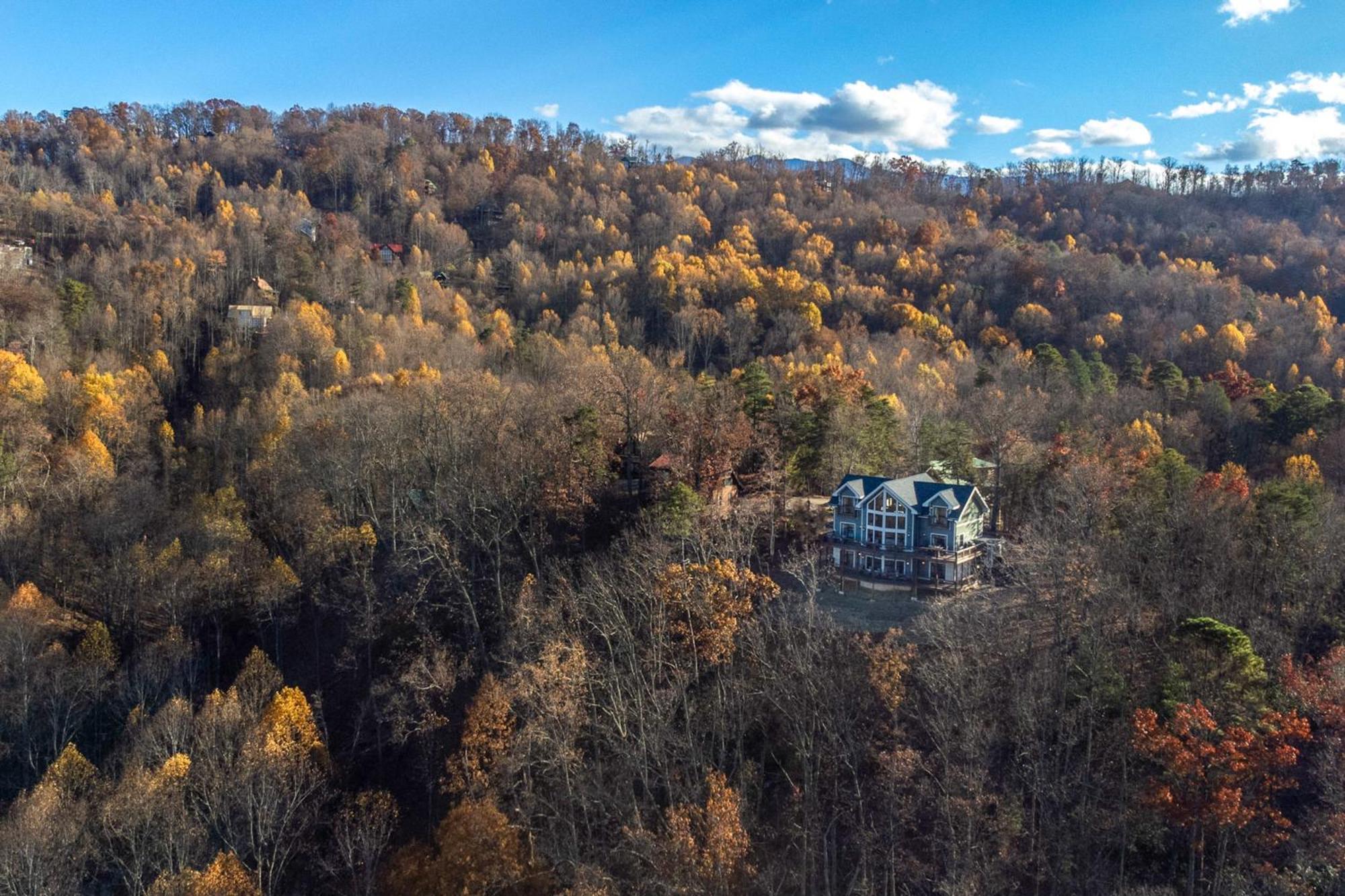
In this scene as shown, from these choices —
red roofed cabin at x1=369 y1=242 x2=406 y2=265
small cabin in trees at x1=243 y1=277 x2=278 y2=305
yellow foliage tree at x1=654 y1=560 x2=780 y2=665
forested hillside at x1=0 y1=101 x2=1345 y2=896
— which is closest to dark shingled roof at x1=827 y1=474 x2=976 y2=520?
forested hillside at x1=0 y1=101 x2=1345 y2=896

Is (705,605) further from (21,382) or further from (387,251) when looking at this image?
(387,251)

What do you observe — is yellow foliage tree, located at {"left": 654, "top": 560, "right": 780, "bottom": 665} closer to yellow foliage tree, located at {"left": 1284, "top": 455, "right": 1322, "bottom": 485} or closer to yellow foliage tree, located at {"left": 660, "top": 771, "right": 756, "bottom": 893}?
yellow foliage tree, located at {"left": 660, "top": 771, "right": 756, "bottom": 893}

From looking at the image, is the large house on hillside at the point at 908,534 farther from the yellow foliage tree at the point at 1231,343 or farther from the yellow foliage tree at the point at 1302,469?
the yellow foliage tree at the point at 1231,343

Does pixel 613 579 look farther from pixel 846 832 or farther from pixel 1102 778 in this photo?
pixel 1102 778

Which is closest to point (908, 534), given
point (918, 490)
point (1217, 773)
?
point (918, 490)

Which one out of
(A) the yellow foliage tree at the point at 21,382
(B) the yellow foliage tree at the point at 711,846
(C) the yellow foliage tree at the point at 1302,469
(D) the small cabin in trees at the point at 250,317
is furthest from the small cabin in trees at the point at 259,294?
(C) the yellow foliage tree at the point at 1302,469

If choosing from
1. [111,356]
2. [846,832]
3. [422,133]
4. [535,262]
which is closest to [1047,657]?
[846,832]
